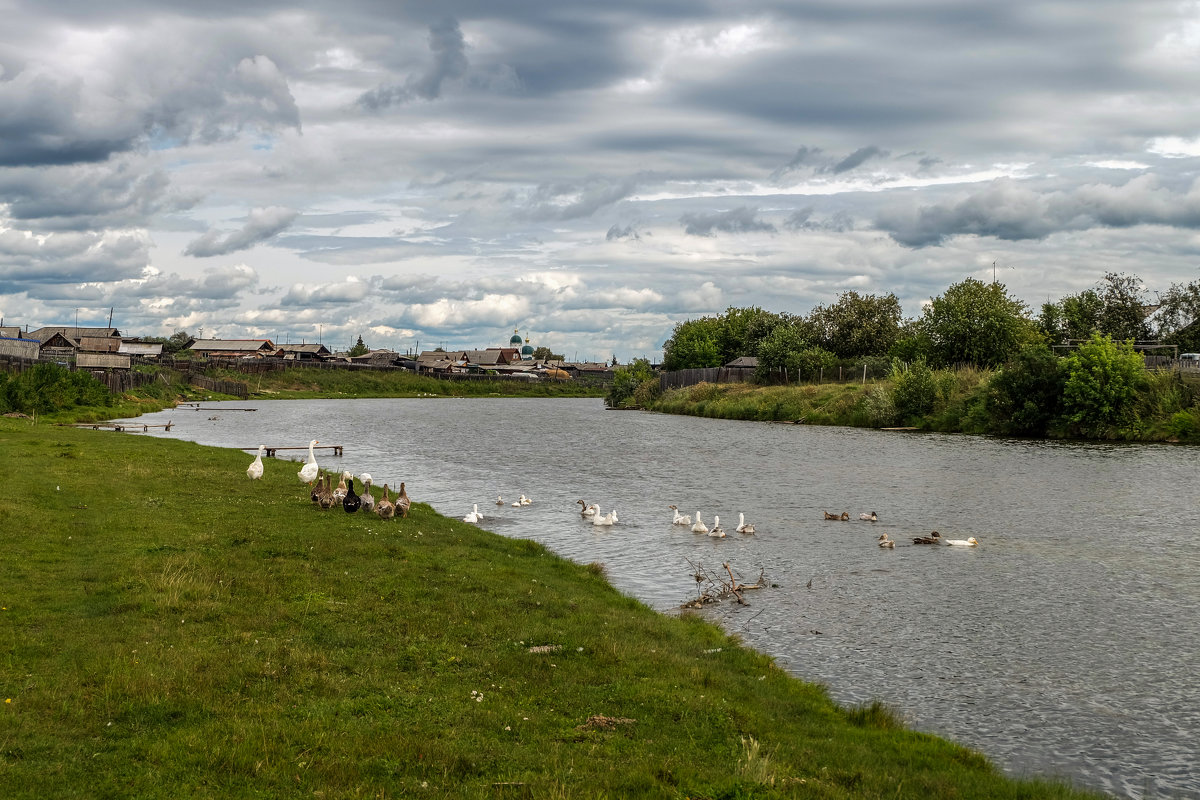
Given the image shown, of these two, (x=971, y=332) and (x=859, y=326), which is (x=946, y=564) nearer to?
(x=971, y=332)

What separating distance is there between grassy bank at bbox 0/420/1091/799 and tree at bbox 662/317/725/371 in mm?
123971

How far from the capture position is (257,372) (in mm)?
152750

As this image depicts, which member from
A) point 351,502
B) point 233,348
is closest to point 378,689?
point 351,502

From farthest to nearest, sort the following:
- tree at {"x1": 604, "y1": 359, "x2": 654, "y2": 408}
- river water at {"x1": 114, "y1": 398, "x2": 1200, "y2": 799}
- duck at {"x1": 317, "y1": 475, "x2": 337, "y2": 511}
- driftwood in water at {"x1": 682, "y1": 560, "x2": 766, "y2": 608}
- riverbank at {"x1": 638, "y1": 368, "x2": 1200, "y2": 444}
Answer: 1. tree at {"x1": 604, "y1": 359, "x2": 654, "y2": 408}
2. riverbank at {"x1": 638, "y1": 368, "x2": 1200, "y2": 444}
3. duck at {"x1": 317, "y1": 475, "x2": 337, "y2": 511}
4. driftwood in water at {"x1": 682, "y1": 560, "x2": 766, "y2": 608}
5. river water at {"x1": 114, "y1": 398, "x2": 1200, "y2": 799}

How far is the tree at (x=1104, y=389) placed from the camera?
60.4 metres

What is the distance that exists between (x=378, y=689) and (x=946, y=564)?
683 inches

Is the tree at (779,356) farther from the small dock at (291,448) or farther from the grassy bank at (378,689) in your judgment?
the grassy bank at (378,689)

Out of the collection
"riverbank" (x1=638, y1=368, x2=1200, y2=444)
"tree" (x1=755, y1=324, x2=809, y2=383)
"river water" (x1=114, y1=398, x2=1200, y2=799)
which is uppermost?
"tree" (x1=755, y1=324, x2=809, y2=383)

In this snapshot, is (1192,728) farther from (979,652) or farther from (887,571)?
(887,571)

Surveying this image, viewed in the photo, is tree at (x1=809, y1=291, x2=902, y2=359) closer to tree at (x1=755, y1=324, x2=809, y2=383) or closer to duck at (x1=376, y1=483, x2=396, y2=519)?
tree at (x1=755, y1=324, x2=809, y2=383)

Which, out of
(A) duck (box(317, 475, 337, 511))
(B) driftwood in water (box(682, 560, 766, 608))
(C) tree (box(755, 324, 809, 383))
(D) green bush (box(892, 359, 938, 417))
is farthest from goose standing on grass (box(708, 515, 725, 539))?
(C) tree (box(755, 324, 809, 383))

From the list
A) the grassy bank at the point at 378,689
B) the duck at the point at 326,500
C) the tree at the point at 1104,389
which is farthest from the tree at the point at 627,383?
the grassy bank at the point at 378,689

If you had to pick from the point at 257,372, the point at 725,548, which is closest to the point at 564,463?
the point at 725,548

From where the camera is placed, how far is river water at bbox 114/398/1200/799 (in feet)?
42.7
